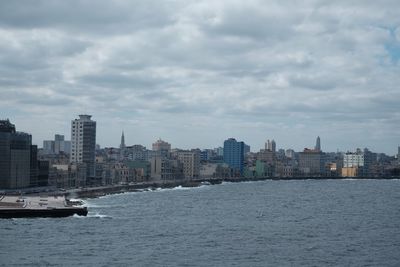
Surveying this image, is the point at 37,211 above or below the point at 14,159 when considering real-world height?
below

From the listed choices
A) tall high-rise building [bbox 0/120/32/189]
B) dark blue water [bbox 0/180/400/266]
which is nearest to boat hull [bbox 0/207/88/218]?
dark blue water [bbox 0/180/400/266]

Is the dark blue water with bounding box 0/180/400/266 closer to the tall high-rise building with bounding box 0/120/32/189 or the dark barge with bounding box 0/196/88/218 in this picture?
the dark barge with bounding box 0/196/88/218

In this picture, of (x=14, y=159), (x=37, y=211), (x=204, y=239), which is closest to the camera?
(x=204, y=239)

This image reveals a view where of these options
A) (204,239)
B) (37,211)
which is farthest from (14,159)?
(204,239)

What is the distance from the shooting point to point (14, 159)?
143500 mm

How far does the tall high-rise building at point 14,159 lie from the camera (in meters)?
142

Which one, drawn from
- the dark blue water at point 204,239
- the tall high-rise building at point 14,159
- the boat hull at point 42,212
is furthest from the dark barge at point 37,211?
the tall high-rise building at point 14,159

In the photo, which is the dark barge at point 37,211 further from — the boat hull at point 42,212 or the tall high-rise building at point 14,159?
the tall high-rise building at point 14,159

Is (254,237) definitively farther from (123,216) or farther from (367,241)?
(123,216)

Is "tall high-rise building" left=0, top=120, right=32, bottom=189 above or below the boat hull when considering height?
above

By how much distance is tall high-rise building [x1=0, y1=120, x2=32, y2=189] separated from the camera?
142250mm

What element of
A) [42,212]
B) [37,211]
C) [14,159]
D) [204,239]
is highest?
[14,159]

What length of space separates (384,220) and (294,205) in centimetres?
2961

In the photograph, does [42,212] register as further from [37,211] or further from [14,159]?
[14,159]
